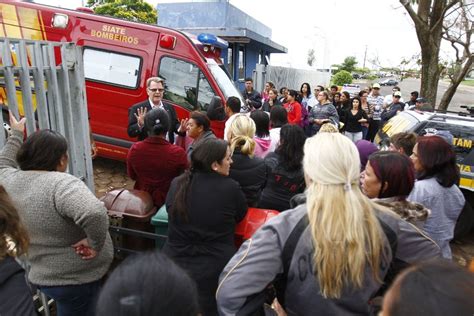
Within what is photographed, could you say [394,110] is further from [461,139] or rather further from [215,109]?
[215,109]

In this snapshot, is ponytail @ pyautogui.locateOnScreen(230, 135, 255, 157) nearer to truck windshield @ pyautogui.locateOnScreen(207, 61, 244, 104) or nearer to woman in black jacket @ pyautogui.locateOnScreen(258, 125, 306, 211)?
woman in black jacket @ pyautogui.locateOnScreen(258, 125, 306, 211)

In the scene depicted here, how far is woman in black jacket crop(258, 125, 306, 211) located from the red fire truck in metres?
3.25

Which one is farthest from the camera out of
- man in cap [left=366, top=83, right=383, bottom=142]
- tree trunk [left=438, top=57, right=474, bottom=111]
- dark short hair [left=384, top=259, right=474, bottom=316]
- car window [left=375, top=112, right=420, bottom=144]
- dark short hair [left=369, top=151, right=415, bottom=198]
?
tree trunk [left=438, top=57, right=474, bottom=111]

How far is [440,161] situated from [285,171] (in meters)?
1.24

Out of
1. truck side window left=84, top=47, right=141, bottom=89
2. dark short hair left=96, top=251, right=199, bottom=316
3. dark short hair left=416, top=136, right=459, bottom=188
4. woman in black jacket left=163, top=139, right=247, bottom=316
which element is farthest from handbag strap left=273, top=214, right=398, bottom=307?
truck side window left=84, top=47, right=141, bottom=89

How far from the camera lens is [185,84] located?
20.6ft

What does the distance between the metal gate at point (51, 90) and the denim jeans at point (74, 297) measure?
107cm

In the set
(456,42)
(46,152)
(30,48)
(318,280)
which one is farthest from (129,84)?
(456,42)

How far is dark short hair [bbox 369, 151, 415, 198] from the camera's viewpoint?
75.7 inches

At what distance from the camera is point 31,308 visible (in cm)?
142

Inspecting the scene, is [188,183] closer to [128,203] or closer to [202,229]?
[202,229]

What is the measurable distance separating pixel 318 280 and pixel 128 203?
2.04 meters

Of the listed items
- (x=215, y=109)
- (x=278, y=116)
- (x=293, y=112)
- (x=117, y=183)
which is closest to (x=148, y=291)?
(x=278, y=116)

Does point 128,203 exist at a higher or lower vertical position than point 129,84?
lower
